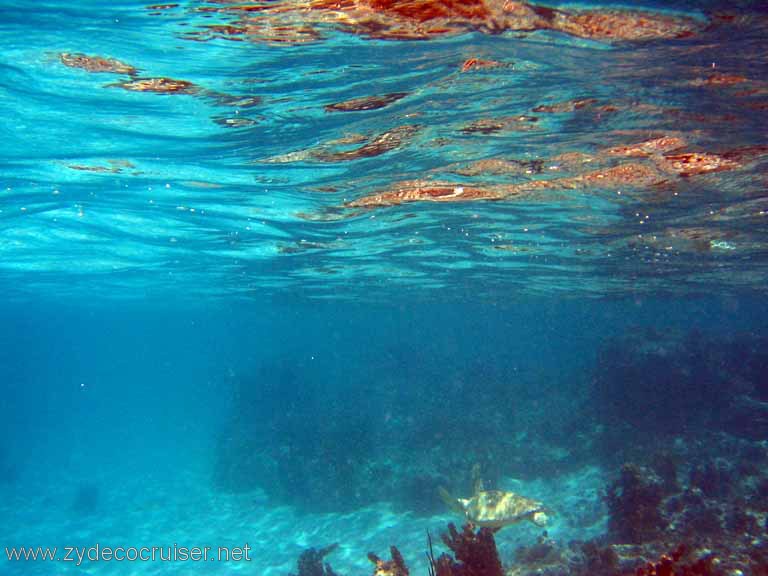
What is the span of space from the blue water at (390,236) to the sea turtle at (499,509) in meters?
4.06

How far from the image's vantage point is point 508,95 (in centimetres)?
926

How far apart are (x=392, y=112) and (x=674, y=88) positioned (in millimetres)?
5418

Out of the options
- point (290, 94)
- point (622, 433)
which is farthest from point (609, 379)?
point (290, 94)

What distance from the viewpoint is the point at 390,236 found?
20047 mm

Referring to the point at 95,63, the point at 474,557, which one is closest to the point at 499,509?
the point at 474,557

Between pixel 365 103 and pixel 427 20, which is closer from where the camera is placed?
pixel 427 20

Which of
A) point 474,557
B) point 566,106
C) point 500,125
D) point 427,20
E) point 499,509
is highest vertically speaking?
point 427,20

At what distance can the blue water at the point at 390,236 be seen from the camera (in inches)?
319

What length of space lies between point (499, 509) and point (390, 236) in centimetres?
1229

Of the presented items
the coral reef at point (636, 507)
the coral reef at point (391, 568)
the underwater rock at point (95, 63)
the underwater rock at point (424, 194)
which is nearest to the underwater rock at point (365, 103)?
the underwater rock at point (95, 63)

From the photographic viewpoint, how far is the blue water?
8102mm

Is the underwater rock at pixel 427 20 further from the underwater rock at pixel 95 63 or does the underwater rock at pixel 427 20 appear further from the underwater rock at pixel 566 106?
the underwater rock at pixel 566 106

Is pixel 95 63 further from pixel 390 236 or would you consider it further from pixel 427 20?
pixel 390 236

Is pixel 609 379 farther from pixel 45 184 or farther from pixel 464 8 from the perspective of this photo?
pixel 45 184
